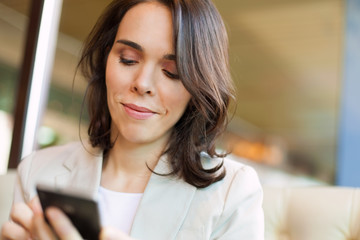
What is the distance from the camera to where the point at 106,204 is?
3.74 feet

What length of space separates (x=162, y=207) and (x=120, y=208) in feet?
0.40

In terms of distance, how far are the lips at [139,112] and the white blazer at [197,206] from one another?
6.4 inches

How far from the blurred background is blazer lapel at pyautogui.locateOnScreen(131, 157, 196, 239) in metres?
0.54

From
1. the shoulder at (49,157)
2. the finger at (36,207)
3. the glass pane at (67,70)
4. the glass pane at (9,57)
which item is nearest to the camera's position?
the finger at (36,207)

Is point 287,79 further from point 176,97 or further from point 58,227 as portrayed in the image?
point 58,227

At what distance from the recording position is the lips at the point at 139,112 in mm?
1041

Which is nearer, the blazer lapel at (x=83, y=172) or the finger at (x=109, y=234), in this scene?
the finger at (x=109, y=234)

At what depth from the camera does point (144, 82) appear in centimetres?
101

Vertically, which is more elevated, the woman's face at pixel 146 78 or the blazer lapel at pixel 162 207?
the woman's face at pixel 146 78

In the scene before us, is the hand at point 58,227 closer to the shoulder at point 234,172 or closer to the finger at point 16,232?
the finger at point 16,232

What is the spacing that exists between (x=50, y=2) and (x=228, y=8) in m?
1.94

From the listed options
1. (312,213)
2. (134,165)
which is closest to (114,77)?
(134,165)

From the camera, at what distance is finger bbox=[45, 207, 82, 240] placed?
73 cm

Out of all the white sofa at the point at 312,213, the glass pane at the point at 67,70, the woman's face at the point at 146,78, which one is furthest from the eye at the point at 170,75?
the glass pane at the point at 67,70
